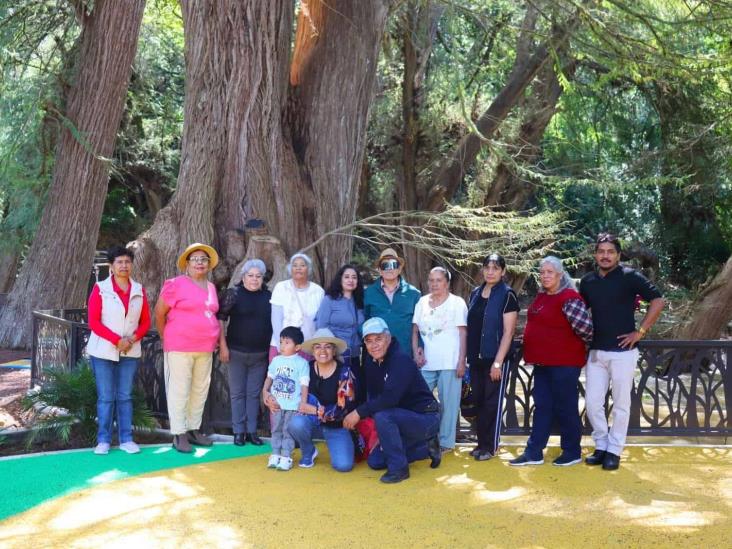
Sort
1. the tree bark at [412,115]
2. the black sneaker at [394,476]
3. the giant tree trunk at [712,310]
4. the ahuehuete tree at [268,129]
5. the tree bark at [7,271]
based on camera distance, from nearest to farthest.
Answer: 1. the black sneaker at [394,476]
2. the ahuehuete tree at [268,129]
3. the giant tree trunk at [712,310]
4. the tree bark at [412,115]
5. the tree bark at [7,271]

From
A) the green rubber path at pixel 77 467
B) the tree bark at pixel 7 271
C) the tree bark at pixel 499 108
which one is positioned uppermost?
the tree bark at pixel 499 108

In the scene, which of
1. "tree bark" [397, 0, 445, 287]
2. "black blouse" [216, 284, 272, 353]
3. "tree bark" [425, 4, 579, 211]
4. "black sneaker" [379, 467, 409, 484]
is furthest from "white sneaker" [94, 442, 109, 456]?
"tree bark" [425, 4, 579, 211]

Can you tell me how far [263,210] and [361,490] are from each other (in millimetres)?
3815

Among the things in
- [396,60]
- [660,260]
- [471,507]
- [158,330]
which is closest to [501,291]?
[471,507]

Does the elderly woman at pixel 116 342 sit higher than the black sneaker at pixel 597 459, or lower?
higher

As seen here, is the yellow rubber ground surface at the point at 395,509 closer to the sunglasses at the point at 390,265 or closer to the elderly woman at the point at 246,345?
the elderly woman at the point at 246,345

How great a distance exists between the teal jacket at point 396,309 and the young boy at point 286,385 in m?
0.74

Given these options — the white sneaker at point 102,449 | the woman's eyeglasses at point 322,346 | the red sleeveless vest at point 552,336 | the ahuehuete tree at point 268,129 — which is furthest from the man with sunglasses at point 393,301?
the white sneaker at point 102,449

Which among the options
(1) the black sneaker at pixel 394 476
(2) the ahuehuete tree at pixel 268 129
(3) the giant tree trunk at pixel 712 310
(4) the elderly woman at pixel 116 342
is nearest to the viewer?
(1) the black sneaker at pixel 394 476

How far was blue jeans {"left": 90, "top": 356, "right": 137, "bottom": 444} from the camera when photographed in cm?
670

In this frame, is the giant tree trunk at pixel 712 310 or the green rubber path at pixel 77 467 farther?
the giant tree trunk at pixel 712 310

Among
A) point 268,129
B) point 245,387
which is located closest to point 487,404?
point 245,387

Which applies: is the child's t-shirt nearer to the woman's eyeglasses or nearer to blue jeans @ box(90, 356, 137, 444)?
the woman's eyeglasses

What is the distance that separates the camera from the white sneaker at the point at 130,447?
6.68 m
